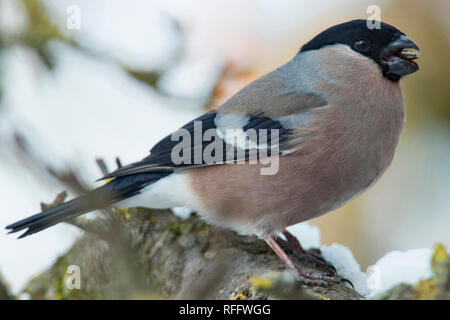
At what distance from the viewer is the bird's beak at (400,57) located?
9.93 ft

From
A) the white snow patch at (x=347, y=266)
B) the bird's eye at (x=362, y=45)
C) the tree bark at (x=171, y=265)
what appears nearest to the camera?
the tree bark at (x=171, y=265)

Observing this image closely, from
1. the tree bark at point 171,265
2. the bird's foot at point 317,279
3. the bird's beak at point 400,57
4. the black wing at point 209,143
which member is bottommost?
the bird's foot at point 317,279

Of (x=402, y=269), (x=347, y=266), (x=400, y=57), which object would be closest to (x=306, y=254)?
(x=347, y=266)

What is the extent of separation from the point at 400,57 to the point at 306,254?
1.35m

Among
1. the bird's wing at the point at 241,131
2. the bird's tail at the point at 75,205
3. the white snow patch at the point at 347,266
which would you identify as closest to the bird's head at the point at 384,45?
the bird's wing at the point at 241,131

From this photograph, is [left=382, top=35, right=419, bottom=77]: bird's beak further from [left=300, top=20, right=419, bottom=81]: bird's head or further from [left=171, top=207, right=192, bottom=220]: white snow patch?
[left=171, top=207, right=192, bottom=220]: white snow patch

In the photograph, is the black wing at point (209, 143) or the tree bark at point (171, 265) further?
the black wing at point (209, 143)

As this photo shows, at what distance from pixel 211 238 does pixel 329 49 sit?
145cm

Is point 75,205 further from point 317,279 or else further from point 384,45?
point 384,45

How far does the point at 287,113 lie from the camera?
3.11 meters

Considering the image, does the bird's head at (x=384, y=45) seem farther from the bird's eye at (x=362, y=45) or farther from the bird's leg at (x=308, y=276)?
the bird's leg at (x=308, y=276)

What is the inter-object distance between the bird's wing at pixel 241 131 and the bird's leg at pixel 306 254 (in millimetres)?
598
